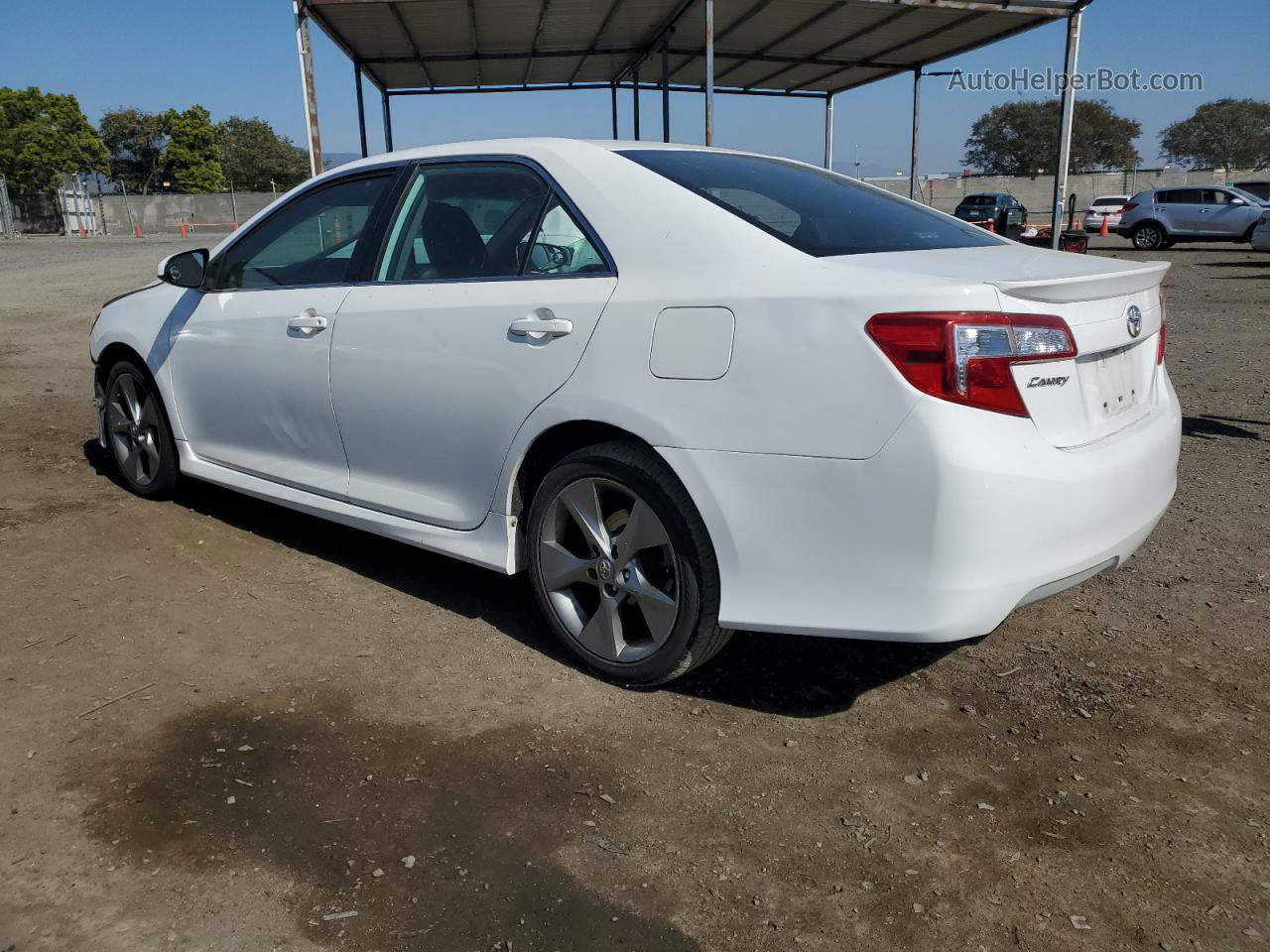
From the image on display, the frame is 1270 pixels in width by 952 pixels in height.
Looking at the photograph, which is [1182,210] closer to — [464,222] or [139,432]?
[464,222]

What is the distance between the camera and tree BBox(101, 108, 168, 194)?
72625 mm

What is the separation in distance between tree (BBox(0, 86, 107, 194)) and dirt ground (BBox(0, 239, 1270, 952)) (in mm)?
64767

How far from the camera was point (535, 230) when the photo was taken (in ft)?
10.5

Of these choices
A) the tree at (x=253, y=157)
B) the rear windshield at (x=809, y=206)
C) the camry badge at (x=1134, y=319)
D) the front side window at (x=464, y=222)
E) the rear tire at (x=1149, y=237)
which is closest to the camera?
the camry badge at (x=1134, y=319)

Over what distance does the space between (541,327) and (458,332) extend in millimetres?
375

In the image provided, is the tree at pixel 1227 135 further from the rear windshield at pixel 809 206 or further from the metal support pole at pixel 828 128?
the rear windshield at pixel 809 206

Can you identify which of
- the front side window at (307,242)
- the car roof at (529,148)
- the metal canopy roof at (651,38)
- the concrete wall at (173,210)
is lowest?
the front side window at (307,242)

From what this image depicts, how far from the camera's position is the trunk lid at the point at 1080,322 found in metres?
2.44

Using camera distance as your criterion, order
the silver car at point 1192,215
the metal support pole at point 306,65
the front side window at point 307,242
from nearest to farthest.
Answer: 1. the front side window at point 307,242
2. the metal support pole at point 306,65
3. the silver car at point 1192,215

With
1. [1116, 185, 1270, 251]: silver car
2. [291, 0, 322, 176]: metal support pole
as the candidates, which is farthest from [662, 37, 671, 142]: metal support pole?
[1116, 185, 1270, 251]: silver car

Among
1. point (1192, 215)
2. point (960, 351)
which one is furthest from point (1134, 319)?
point (1192, 215)

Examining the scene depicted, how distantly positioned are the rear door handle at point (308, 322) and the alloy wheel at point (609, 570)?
1.27 meters

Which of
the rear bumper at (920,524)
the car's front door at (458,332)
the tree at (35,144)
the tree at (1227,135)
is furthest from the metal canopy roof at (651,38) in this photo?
the tree at (1227,135)

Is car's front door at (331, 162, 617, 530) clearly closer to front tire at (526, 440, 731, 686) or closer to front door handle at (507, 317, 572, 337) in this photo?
front door handle at (507, 317, 572, 337)
